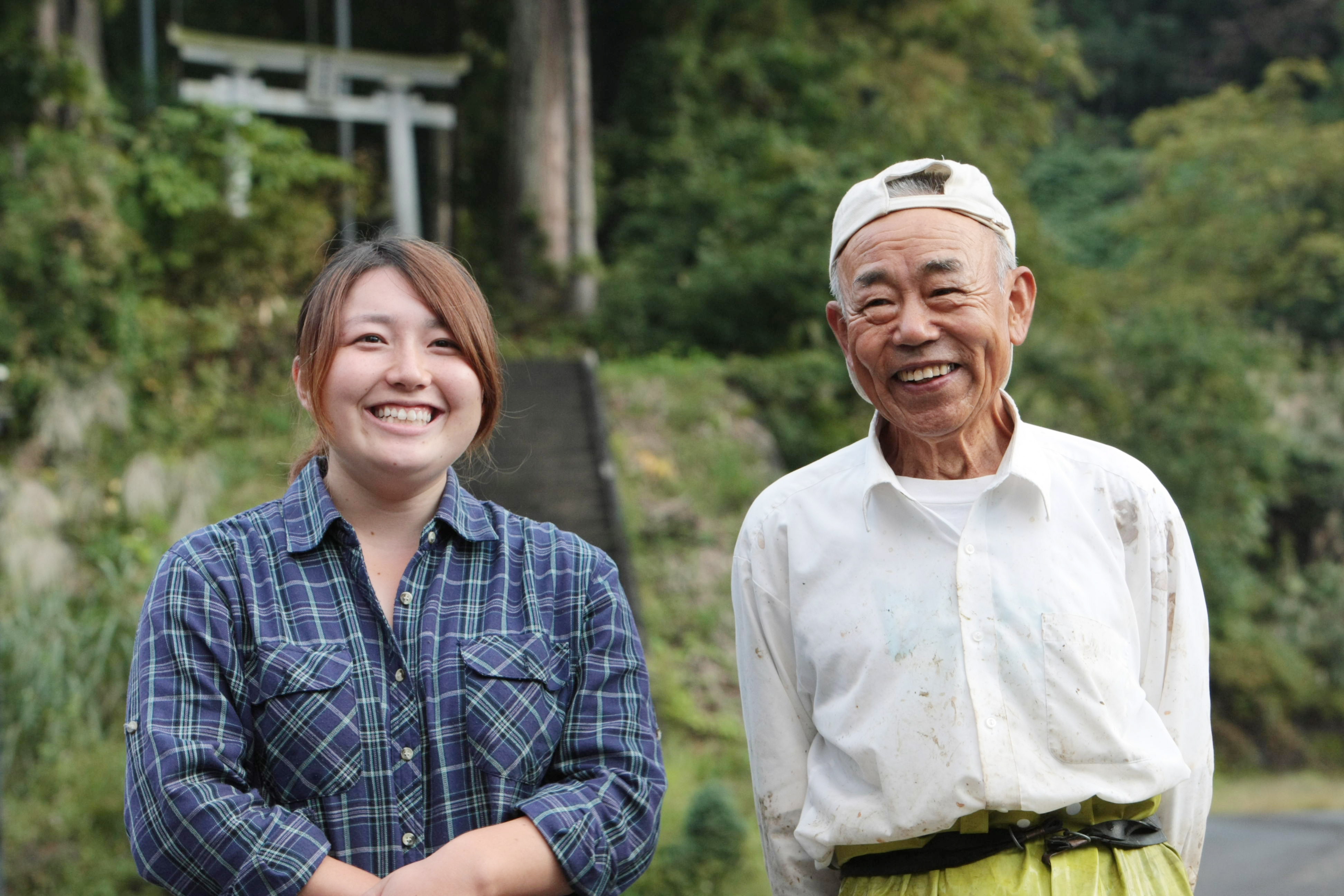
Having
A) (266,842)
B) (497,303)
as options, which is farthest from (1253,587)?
(266,842)

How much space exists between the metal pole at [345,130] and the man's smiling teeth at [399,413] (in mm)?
10878

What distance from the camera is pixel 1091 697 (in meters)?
1.87

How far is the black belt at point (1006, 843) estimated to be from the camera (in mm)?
1871

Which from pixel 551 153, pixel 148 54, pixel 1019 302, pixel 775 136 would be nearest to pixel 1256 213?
pixel 775 136

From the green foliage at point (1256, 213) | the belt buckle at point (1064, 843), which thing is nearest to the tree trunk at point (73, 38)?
the belt buckle at point (1064, 843)

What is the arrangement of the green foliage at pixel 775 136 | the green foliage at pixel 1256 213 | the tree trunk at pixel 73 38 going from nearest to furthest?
1. the tree trunk at pixel 73 38
2. the green foliage at pixel 775 136
3. the green foliage at pixel 1256 213

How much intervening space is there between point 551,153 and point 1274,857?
33.2 feet

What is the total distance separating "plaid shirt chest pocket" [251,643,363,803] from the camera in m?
1.73

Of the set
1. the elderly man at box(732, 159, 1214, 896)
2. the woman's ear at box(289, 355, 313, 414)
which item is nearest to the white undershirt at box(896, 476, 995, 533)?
the elderly man at box(732, 159, 1214, 896)

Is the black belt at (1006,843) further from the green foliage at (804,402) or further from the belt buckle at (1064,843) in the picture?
the green foliage at (804,402)

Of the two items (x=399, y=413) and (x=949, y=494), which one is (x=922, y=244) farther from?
(x=399, y=413)

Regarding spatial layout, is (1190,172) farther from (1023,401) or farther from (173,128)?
(173,128)

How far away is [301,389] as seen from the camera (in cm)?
194

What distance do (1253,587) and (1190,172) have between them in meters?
6.89
